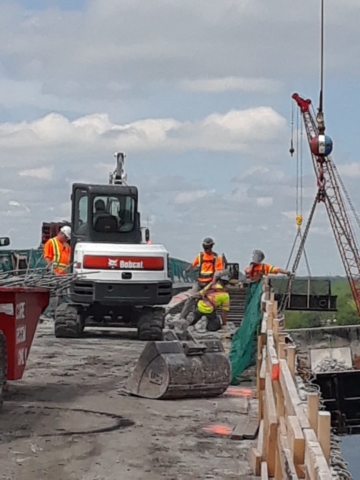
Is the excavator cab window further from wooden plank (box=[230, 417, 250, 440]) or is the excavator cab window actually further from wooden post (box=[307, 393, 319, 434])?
Result: wooden post (box=[307, 393, 319, 434])

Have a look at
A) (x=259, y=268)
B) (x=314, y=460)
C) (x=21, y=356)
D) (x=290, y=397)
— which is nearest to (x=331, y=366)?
(x=259, y=268)

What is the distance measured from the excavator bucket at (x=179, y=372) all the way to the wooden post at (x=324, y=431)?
21.0 ft

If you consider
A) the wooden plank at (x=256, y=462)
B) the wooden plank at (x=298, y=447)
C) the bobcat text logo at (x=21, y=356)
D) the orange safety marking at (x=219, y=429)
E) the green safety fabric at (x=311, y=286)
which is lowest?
the wooden plank at (x=256, y=462)

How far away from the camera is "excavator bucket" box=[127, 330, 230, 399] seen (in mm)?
10602

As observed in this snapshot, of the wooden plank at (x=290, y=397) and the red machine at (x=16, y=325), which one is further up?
the red machine at (x=16, y=325)

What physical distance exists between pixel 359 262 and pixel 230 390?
121 feet

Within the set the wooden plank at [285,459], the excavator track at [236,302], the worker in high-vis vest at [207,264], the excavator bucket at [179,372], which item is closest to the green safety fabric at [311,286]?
the excavator track at [236,302]

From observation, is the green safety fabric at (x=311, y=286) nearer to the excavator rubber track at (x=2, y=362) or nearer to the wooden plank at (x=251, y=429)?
the excavator rubber track at (x=2, y=362)

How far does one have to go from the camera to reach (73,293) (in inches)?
632

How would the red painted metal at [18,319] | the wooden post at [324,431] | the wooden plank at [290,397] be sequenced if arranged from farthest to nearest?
1. the red painted metal at [18,319]
2. the wooden plank at [290,397]
3. the wooden post at [324,431]

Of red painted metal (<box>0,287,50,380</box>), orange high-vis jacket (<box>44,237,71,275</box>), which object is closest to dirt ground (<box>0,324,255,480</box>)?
red painted metal (<box>0,287,50,380</box>)

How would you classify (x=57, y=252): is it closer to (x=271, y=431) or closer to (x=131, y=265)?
(x=131, y=265)

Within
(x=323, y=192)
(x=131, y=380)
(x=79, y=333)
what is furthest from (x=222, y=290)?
(x=323, y=192)

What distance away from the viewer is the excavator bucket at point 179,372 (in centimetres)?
1060
